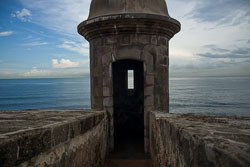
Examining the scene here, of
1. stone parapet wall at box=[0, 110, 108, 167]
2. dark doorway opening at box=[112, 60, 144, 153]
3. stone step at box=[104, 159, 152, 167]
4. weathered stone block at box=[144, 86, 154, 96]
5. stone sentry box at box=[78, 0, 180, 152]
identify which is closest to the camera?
stone parapet wall at box=[0, 110, 108, 167]

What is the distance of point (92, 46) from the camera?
574 cm

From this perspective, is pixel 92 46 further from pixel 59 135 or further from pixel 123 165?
pixel 59 135

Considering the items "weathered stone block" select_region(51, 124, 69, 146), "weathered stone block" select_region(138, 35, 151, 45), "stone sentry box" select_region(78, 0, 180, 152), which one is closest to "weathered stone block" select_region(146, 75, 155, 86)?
"stone sentry box" select_region(78, 0, 180, 152)

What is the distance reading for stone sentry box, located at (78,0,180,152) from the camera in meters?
5.07

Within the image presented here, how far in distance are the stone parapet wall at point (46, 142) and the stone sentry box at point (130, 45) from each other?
6.86ft

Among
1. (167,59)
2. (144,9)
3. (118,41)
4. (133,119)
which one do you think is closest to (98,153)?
(118,41)

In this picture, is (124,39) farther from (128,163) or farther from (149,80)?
(128,163)

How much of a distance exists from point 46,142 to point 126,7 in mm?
4169

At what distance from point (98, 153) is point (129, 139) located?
3200 millimetres

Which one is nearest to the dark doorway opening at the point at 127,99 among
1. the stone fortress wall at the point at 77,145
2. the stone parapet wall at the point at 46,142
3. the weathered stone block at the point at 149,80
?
the weathered stone block at the point at 149,80

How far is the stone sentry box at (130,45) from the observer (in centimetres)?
507

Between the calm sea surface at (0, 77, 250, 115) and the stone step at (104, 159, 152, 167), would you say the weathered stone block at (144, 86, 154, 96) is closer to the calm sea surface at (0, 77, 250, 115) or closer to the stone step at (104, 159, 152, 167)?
the stone step at (104, 159, 152, 167)

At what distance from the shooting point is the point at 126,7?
5.27 meters

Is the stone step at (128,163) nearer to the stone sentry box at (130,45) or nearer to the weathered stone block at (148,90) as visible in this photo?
the stone sentry box at (130,45)
